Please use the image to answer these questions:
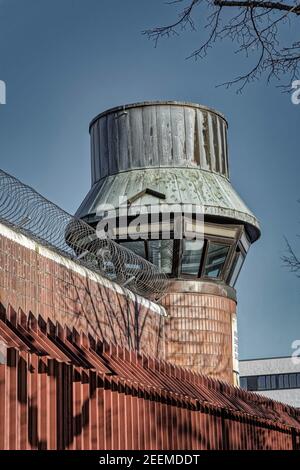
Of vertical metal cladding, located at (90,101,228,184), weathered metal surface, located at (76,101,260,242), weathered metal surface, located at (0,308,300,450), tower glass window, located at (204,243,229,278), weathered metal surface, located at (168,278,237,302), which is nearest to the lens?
weathered metal surface, located at (0,308,300,450)

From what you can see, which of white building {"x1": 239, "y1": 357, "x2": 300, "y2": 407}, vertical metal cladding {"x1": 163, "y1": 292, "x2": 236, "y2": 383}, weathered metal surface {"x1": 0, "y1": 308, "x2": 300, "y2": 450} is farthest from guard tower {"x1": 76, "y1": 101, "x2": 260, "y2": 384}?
white building {"x1": 239, "y1": 357, "x2": 300, "y2": 407}

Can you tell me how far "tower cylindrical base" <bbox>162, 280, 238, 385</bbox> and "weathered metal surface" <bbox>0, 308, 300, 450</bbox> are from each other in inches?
397

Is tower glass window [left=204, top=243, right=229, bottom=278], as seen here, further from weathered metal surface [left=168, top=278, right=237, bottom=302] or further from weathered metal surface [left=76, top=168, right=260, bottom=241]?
weathered metal surface [left=76, top=168, right=260, bottom=241]

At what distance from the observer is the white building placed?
65500mm

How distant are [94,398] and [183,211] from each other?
46.0 ft

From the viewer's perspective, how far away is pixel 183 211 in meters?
20.9

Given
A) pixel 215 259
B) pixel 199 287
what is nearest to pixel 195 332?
pixel 199 287

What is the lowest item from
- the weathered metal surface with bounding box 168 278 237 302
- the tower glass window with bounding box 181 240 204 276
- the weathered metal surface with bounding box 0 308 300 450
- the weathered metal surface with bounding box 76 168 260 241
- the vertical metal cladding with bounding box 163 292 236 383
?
the weathered metal surface with bounding box 0 308 300 450

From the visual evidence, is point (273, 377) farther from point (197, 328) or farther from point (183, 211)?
point (183, 211)

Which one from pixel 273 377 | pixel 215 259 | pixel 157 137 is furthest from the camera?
pixel 273 377

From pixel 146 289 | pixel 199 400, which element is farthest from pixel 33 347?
pixel 146 289

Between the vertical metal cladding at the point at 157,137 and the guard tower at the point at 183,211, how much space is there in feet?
0.08

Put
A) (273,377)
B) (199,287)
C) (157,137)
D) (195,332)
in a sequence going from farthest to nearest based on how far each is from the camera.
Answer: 1. (273,377)
2. (157,137)
3. (199,287)
4. (195,332)
